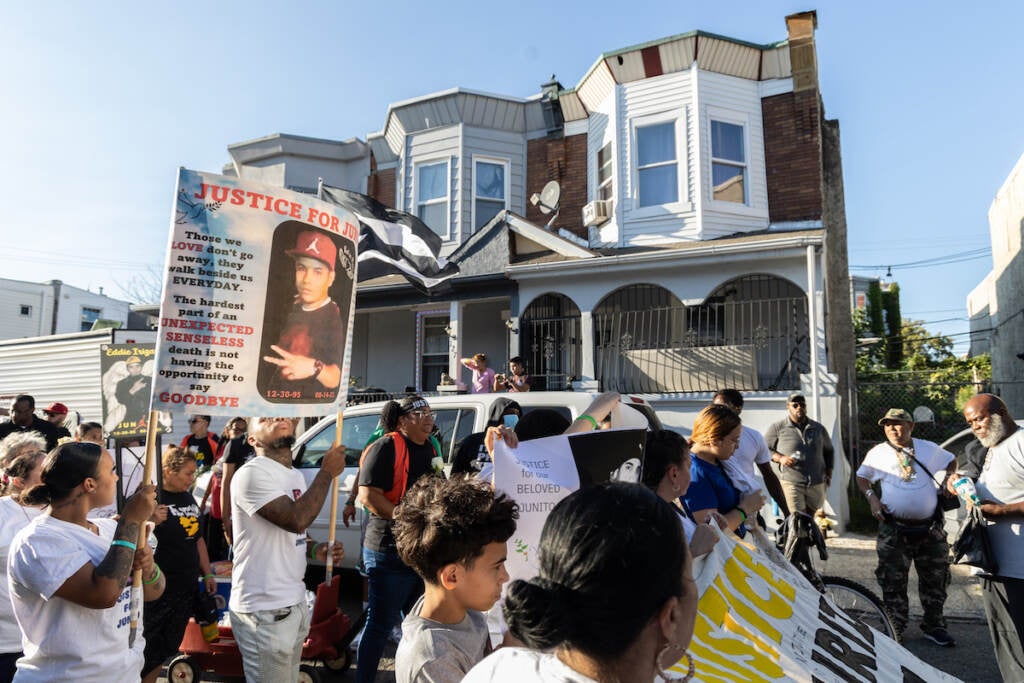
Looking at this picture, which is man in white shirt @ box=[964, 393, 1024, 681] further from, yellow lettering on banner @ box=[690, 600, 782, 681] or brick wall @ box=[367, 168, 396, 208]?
brick wall @ box=[367, 168, 396, 208]

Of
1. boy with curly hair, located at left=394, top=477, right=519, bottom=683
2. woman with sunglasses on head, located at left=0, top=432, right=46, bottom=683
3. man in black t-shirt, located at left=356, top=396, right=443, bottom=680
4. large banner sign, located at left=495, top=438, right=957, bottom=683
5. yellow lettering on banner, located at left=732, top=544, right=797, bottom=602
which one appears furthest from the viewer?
man in black t-shirt, located at left=356, top=396, right=443, bottom=680

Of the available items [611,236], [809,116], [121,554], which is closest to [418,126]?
[611,236]

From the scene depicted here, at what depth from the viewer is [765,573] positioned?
3105 millimetres

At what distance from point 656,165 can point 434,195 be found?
5.16 metres

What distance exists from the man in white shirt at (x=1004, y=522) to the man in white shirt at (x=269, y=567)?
382 cm

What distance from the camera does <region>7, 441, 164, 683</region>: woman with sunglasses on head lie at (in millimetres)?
2391

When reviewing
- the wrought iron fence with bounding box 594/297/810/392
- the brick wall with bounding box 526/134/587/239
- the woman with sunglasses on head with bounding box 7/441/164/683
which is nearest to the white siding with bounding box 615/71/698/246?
the brick wall with bounding box 526/134/587/239

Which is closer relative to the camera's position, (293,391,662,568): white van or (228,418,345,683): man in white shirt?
(228,418,345,683): man in white shirt

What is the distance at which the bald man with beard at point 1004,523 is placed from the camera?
378 cm

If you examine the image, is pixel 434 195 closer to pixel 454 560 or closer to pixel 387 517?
pixel 387 517

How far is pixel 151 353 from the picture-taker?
8.51 meters

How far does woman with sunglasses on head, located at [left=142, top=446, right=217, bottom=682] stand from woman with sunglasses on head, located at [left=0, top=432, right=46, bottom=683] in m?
0.62

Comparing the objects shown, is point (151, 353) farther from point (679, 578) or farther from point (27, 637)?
point (679, 578)

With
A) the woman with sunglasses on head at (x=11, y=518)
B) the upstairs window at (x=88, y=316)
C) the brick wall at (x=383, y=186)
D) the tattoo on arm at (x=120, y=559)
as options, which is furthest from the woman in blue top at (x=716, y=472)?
the upstairs window at (x=88, y=316)
